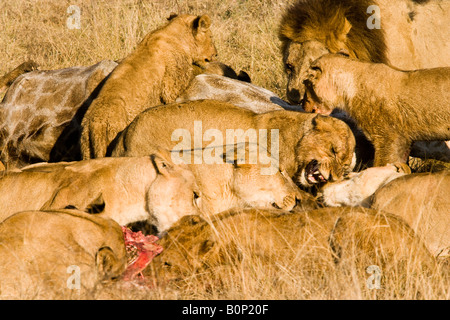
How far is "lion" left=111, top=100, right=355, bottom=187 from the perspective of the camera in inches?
215

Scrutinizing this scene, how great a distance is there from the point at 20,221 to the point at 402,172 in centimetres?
279

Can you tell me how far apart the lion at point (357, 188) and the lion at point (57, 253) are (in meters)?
1.69

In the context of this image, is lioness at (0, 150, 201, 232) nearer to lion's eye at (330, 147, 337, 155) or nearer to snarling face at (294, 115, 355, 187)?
snarling face at (294, 115, 355, 187)

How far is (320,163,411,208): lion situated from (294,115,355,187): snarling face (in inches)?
2.8

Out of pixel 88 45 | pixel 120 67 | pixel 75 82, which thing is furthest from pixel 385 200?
pixel 88 45

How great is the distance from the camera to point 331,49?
6.93 metres

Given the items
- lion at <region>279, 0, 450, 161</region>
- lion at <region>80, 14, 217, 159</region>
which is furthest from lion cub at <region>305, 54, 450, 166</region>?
lion at <region>80, 14, 217, 159</region>

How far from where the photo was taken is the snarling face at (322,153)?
5.43 m

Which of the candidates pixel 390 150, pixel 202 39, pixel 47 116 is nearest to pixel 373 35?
pixel 390 150

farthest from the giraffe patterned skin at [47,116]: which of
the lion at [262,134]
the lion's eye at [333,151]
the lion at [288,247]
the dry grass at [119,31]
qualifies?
the lion at [288,247]

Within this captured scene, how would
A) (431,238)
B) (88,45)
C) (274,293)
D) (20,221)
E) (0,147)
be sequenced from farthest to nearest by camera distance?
(88,45) → (0,147) → (431,238) → (20,221) → (274,293)

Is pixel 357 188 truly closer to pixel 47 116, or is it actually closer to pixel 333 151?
pixel 333 151

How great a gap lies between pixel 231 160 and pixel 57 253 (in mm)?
1527
